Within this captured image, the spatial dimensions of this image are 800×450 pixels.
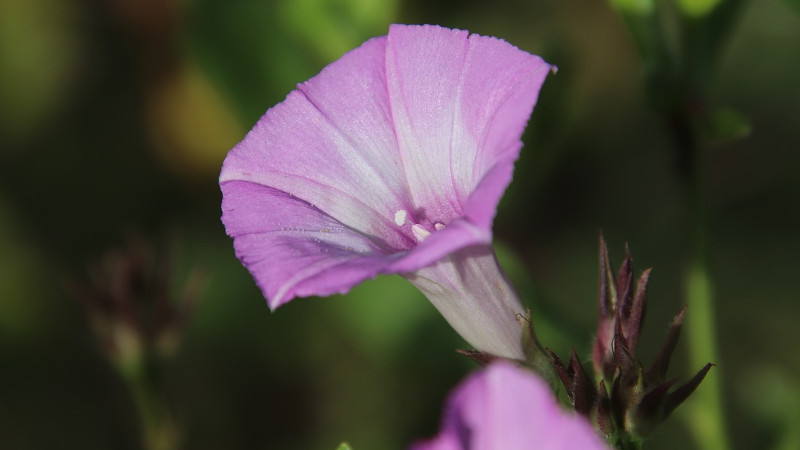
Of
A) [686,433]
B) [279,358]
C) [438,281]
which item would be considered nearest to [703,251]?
[438,281]

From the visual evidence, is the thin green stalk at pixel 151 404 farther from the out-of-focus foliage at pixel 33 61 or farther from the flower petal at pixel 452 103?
the out-of-focus foliage at pixel 33 61

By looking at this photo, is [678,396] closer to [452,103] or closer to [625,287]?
[625,287]

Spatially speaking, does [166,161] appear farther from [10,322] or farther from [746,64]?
[746,64]

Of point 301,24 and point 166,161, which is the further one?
point 166,161

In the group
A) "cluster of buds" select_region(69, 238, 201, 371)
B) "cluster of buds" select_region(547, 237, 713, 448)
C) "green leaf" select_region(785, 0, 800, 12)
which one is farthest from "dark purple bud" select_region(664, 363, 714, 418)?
"cluster of buds" select_region(69, 238, 201, 371)

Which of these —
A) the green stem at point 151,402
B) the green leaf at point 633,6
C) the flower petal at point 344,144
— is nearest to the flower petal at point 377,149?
the flower petal at point 344,144

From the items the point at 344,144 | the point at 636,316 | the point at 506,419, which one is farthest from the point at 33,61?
the point at 506,419
